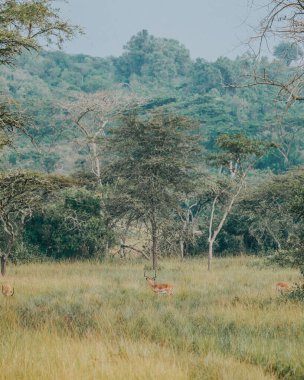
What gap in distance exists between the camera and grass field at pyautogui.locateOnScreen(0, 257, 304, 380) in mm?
5262

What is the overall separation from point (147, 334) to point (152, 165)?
Result: 45.0ft

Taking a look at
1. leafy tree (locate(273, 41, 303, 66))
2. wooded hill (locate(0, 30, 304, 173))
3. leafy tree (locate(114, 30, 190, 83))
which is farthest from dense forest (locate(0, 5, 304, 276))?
leafy tree (locate(114, 30, 190, 83))

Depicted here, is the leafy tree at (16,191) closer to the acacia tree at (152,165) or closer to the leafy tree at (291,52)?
the acacia tree at (152,165)

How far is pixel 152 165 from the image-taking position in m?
21.2

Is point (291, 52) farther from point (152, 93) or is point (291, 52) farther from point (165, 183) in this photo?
point (152, 93)

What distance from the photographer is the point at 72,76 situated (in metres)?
97.2

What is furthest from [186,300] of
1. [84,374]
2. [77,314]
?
[84,374]

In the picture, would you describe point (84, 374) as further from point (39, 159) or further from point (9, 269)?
point (39, 159)

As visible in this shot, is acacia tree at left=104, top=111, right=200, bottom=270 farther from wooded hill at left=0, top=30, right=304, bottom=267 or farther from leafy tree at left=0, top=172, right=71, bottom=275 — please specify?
leafy tree at left=0, top=172, right=71, bottom=275

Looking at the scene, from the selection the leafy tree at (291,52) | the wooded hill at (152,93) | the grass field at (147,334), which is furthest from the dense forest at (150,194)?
the grass field at (147,334)

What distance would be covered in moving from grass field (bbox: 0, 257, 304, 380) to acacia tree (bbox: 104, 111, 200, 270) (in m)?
6.87

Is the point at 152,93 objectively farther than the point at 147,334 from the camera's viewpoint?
Yes

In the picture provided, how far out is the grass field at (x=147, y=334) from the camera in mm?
A: 5262

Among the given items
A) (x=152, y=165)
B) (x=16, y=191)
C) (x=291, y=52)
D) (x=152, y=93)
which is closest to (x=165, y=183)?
(x=152, y=165)
